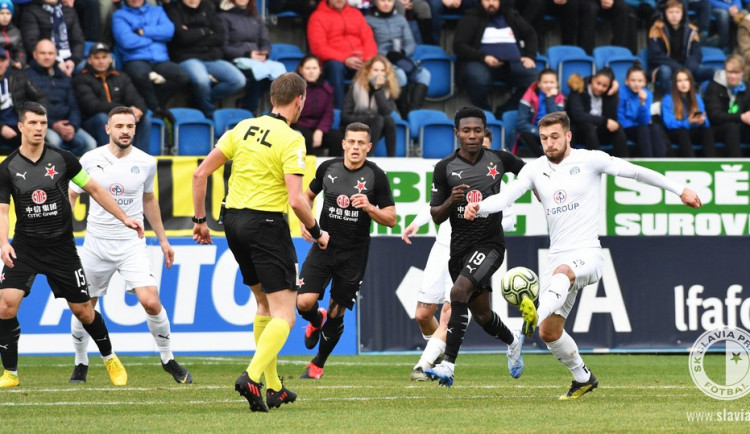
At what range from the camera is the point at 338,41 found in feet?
60.6

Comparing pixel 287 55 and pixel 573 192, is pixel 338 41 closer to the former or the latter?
pixel 287 55

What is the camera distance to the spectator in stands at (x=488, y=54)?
63.0 ft

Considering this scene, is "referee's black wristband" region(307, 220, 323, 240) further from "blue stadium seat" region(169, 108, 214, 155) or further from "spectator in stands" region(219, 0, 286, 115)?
"spectator in stands" region(219, 0, 286, 115)

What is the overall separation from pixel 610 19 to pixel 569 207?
11855 mm

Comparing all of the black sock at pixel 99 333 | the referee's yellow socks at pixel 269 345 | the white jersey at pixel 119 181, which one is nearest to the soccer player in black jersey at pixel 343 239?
the white jersey at pixel 119 181

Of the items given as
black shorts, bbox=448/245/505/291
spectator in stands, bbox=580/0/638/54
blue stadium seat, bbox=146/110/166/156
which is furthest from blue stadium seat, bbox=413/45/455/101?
black shorts, bbox=448/245/505/291

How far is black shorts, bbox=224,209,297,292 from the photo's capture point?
348 inches

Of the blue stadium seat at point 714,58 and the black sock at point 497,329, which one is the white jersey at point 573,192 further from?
the blue stadium seat at point 714,58

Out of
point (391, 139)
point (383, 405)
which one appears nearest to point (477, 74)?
point (391, 139)

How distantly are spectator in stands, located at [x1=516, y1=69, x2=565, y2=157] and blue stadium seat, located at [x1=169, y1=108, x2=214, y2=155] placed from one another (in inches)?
183

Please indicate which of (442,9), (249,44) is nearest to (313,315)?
(249,44)

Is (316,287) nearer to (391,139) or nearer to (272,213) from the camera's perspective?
(272,213)

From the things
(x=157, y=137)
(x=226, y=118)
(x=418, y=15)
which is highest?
(x=418, y=15)

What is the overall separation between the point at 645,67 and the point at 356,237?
10.4 m
